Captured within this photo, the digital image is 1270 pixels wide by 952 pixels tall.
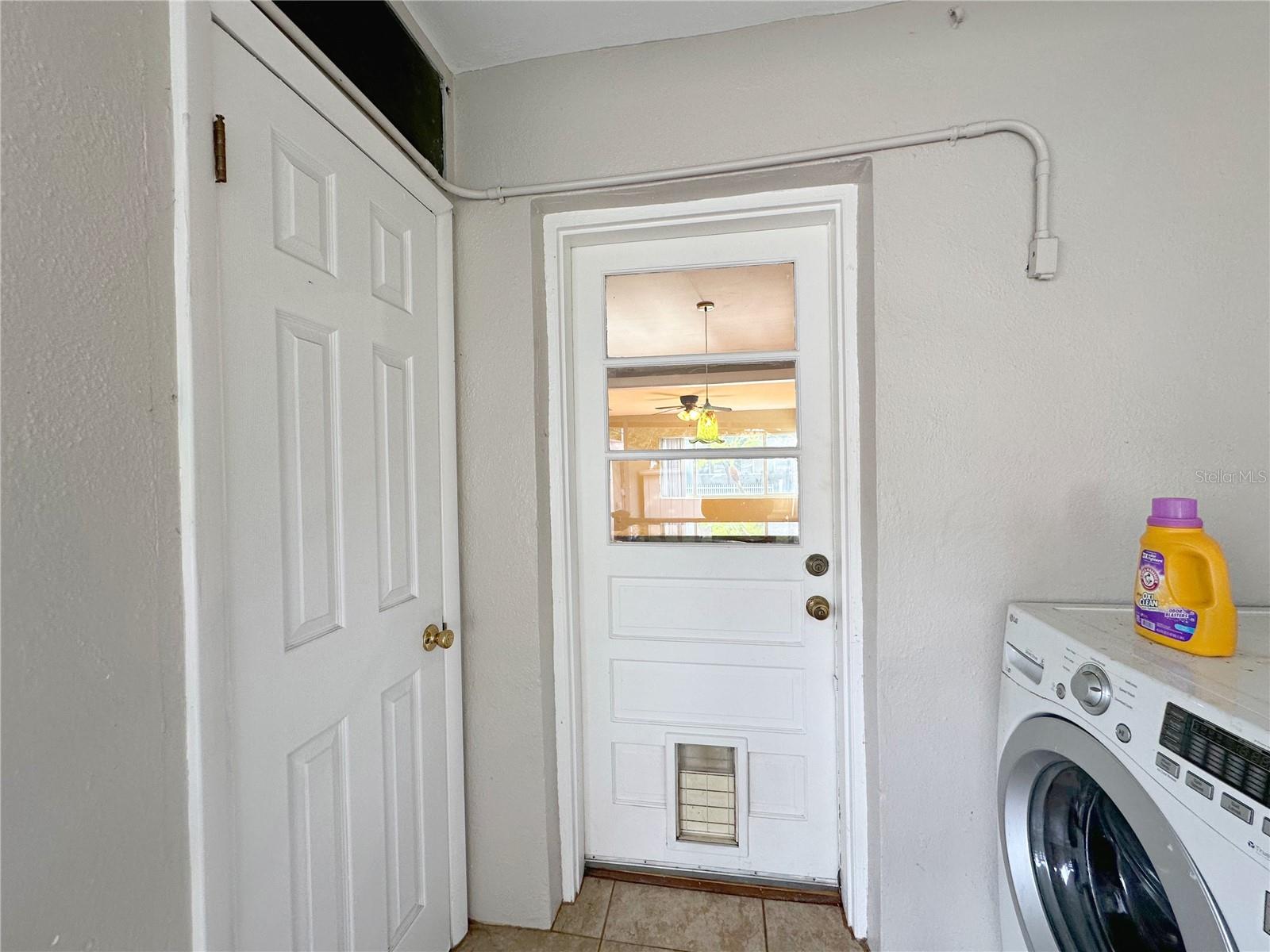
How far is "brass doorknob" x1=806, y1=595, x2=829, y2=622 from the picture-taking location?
1.40 m

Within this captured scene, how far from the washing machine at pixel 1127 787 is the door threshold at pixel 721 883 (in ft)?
1.79

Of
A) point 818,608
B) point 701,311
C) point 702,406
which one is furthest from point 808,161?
point 818,608

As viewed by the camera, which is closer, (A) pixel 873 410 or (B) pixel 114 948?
(B) pixel 114 948

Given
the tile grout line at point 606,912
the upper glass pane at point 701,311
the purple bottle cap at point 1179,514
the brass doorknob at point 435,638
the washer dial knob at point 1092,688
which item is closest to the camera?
the washer dial knob at point 1092,688

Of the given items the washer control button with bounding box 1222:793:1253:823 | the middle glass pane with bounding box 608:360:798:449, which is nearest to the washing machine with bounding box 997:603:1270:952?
the washer control button with bounding box 1222:793:1253:823

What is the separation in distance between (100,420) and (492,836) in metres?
1.36

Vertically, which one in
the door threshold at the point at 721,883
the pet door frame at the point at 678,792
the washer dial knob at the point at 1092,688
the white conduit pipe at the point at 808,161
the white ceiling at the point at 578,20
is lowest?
the door threshold at the point at 721,883

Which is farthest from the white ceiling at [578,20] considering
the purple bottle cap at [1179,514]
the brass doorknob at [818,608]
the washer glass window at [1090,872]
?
the washer glass window at [1090,872]

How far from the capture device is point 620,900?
4.87ft

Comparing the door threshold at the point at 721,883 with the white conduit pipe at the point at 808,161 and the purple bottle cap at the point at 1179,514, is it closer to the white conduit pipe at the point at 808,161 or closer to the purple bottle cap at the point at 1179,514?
the purple bottle cap at the point at 1179,514

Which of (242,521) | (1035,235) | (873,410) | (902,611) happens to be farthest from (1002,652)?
(242,521)

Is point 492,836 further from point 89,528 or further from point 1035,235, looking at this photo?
point 1035,235

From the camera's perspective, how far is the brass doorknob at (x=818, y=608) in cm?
140

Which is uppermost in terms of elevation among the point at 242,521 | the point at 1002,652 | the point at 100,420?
the point at 100,420
